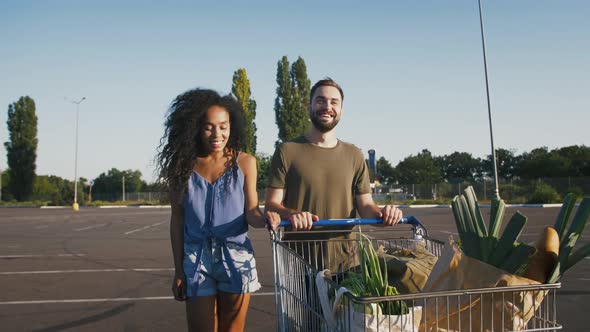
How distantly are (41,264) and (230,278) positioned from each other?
8284 mm

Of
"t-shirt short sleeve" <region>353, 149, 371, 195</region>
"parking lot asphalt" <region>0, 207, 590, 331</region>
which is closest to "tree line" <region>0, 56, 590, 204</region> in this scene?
"parking lot asphalt" <region>0, 207, 590, 331</region>

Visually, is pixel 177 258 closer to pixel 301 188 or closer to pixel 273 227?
pixel 273 227

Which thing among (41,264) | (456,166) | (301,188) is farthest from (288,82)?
(456,166)

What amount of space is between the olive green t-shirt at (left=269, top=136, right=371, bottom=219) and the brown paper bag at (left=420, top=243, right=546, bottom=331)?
4.31 feet

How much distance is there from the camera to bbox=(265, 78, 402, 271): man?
10.3ft

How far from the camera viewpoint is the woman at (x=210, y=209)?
2777mm

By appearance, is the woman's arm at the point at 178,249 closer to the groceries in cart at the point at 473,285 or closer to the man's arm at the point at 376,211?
the groceries in cart at the point at 473,285

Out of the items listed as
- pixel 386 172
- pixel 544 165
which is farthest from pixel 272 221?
pixel 386 172

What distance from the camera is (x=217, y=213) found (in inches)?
112

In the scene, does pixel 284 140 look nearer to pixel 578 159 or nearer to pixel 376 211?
pixel 578 159

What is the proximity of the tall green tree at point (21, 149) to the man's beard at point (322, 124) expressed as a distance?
6379 cm

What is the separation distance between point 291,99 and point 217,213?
46290 mm

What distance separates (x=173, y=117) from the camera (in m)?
3.01

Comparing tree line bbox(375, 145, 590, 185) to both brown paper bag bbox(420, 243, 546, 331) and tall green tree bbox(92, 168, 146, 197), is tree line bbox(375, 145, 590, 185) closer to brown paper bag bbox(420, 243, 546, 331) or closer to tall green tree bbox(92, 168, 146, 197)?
tall green tree bbox(92, 168, 146, 197)
